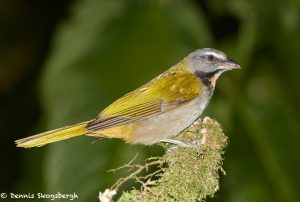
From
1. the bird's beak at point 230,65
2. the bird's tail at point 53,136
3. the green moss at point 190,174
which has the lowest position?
the green moss at point 190,174

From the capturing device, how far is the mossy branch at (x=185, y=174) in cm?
524

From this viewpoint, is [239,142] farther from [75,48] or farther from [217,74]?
[75,48]

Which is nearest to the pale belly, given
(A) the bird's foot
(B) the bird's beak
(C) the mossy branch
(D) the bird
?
(D) the bird

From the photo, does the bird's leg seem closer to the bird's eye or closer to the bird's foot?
the bird's foot

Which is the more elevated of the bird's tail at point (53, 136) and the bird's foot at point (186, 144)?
the bird's tail at point (53, 136)

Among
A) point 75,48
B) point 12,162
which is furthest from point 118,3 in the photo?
point 12,162

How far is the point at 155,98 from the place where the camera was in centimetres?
671

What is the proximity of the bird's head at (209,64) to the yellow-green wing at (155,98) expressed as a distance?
100 millimetres

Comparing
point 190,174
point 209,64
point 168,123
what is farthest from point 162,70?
point 190,174

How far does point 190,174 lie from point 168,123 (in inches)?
45.4

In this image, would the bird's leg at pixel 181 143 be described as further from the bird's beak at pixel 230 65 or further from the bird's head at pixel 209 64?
the bird's beak at pixel 230 65

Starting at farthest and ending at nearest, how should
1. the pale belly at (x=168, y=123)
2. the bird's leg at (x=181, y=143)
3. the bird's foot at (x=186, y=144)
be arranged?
the pale belly at (x=168, y=123) → the bird's leg at (x=181, y=143) → the bird's foot at (x=186, y=144)

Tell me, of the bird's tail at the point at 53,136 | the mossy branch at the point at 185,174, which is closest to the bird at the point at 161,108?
the bird's tail at the point at 53,136

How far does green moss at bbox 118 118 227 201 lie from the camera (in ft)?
17.2
